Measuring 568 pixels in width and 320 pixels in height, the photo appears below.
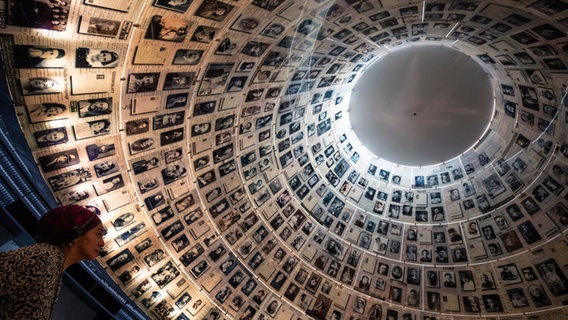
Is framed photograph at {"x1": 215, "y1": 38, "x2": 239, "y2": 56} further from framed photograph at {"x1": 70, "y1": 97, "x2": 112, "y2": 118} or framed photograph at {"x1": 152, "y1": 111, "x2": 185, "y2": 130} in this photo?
framed photograph at {"x1": 70, "y1": 97, "x2": 112, "y2": 118}

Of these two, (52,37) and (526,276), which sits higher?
(526,276)

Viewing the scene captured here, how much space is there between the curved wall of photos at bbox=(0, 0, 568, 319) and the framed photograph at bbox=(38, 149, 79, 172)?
0.04 m

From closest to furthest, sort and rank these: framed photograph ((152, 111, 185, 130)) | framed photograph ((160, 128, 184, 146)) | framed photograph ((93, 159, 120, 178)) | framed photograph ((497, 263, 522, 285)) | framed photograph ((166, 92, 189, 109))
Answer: framed photograph ((93, 159, 120, 178))
framed photograph ((166, 92, 189, 109))
framed photograph ((152, 111, 185, 130))
framed photograph ((160, 128, 184, 146))
framed photograph ((497, 263, 522, 285))

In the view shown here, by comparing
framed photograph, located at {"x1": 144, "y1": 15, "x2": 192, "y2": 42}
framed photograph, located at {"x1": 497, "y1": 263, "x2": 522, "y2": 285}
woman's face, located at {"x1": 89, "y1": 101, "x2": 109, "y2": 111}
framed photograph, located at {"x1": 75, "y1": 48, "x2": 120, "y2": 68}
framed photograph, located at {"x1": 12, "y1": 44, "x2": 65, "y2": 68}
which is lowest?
framed photograph, located at {"x1": 12, "y1": 44, "x2": 65, "y2": 68}

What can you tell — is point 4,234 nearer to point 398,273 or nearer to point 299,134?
point 299,134

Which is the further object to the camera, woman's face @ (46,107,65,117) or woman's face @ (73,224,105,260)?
woman's face @ (46,107,65,117)

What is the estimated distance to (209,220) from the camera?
1552 cm

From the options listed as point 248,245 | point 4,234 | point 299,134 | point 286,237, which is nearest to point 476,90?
point 299,134

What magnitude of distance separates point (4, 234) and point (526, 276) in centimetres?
2071

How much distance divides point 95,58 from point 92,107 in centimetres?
156

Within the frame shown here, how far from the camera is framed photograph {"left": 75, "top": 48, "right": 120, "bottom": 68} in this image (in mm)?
8023

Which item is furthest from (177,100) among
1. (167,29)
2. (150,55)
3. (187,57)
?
(167,29)

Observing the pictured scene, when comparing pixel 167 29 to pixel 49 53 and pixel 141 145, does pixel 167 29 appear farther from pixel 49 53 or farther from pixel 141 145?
pixel 141 145

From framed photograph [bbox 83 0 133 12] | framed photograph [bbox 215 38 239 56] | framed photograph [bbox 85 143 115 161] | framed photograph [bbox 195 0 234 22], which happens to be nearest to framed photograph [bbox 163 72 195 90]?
framed photograph [bbox 215 38 239 56]
